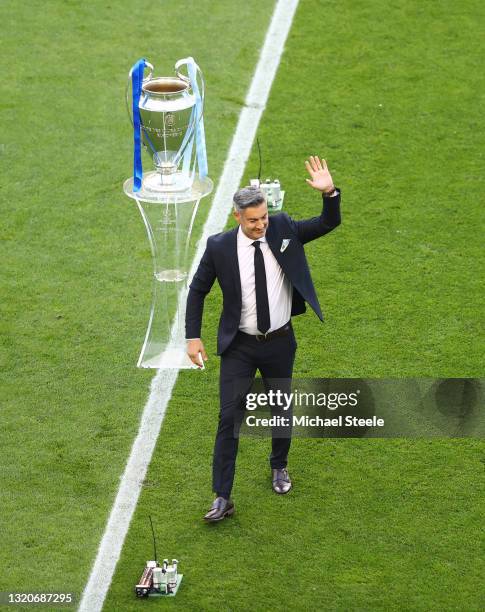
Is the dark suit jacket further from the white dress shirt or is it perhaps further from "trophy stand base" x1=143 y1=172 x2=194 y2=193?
"trophy stand base" x1=143 y1=172 x2=194 y2=193

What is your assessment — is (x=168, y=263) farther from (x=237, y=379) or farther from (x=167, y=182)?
(x=237, y=379)

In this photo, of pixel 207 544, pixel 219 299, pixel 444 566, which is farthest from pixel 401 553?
pixel 219 299

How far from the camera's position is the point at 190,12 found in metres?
13.8

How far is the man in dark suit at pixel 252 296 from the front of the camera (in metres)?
7.45

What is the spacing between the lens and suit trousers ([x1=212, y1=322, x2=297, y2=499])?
25.0ft

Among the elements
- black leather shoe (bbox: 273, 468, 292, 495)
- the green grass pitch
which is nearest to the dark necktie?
black leather shoe (bbox: 273, 468, 292, 495)

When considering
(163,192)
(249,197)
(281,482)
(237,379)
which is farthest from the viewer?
(163,192)

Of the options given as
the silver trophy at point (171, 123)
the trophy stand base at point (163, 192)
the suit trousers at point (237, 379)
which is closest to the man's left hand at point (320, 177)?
the suit trousers at point (237, 379)

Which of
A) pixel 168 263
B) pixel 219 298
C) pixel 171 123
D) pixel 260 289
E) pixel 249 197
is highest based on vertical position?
pixel 249 197

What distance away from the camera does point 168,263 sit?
903 centimetres

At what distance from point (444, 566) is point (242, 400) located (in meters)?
1.38

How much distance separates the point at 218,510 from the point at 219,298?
248 centimetres

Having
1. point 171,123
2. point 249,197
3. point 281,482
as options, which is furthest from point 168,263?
point 249,197

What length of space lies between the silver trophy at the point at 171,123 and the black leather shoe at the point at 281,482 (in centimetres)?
180
